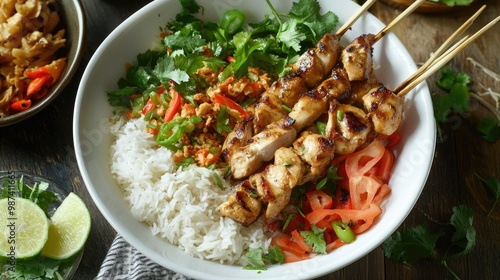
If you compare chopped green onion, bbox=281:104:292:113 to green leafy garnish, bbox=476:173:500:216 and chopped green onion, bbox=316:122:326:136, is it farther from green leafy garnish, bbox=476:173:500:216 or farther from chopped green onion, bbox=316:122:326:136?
green leafy garnish, bbox=476:173:500:216

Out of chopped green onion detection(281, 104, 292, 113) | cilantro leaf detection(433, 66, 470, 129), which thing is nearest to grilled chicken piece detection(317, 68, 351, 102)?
chopped green onion detection(281, 104, 292, 113)

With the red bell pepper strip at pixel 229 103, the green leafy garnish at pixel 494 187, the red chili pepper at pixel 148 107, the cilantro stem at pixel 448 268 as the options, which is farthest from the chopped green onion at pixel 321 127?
the green leafy garnish at pixel 494 187

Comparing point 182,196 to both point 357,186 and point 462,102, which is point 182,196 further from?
point 462,102

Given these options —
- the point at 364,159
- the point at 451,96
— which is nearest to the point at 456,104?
the point at 451,96

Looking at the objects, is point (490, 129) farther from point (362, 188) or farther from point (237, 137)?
point (237, 137)

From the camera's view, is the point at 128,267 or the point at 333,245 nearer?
the point at 333,245
